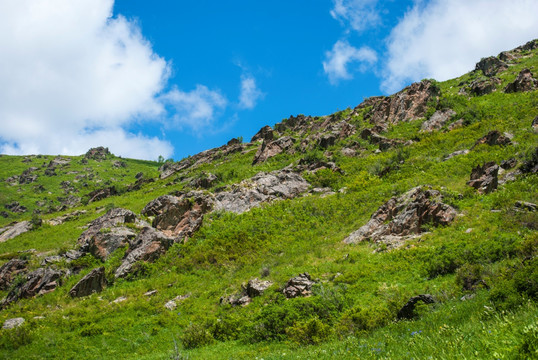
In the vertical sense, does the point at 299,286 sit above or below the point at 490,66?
below

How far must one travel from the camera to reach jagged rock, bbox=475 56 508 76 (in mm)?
67000

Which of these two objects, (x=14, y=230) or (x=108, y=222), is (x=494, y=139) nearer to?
(x=108, y=222)

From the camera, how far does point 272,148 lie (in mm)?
63625

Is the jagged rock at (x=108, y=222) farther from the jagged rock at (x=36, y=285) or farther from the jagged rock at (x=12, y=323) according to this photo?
the jagged rock at (x=12, y=323)

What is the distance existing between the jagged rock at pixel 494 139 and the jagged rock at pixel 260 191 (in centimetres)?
2036

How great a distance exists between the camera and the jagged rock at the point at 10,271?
27.6 meters

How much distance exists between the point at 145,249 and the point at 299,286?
17.3m

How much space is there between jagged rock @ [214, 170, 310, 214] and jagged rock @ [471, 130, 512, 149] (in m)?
20.4

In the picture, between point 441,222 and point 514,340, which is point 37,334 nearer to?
point 514,340

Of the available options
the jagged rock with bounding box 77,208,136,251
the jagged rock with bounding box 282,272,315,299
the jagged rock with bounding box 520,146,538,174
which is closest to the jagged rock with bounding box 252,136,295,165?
the jagged rock with bounding box 77,208,136,251

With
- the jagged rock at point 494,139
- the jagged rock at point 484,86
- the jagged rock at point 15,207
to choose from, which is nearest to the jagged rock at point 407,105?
the jagged rock at point 484,86

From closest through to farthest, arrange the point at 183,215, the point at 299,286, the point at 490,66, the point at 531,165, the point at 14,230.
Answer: the point at 299,286
the point at 531,165
the point at 183,215
the point at 14,230
the point at 490,66

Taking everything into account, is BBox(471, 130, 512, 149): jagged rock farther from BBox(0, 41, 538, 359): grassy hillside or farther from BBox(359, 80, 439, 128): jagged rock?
BBox(359, 80, 439, 128): jagged rock

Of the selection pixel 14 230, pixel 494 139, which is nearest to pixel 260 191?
pixel 494 139
